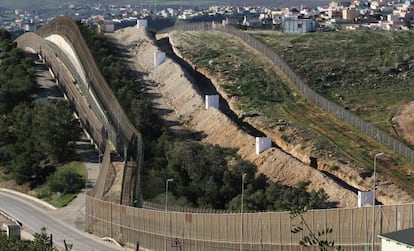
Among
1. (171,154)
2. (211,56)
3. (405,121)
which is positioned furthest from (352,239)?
(211,56)

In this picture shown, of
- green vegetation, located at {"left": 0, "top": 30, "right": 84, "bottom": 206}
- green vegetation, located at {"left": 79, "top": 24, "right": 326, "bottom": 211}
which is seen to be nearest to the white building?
green vegetation, located at {"left": 0, "top": 30, "right": 84, "bottom": 206}

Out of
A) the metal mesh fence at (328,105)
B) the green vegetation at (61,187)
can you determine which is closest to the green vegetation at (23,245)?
the green vegetation at (61,187)

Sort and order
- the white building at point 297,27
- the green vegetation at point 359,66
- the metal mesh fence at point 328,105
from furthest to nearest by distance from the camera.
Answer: the white building at point 297,27 < the green vegetation at point 359,66 < the metal mesh fence at point 328,105

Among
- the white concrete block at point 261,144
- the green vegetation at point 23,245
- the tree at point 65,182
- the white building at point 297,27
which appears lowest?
the tree at point 65,182

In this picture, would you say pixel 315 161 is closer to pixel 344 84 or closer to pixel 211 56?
pixel 344 84

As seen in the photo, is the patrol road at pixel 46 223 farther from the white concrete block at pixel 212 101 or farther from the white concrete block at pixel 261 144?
the white concrete block at pixel 212 101

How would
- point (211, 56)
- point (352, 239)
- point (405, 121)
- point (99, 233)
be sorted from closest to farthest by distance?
1. point (352, 239)
2. point (99, 233)
3. point (405, 121)
4. point (211, 56)
